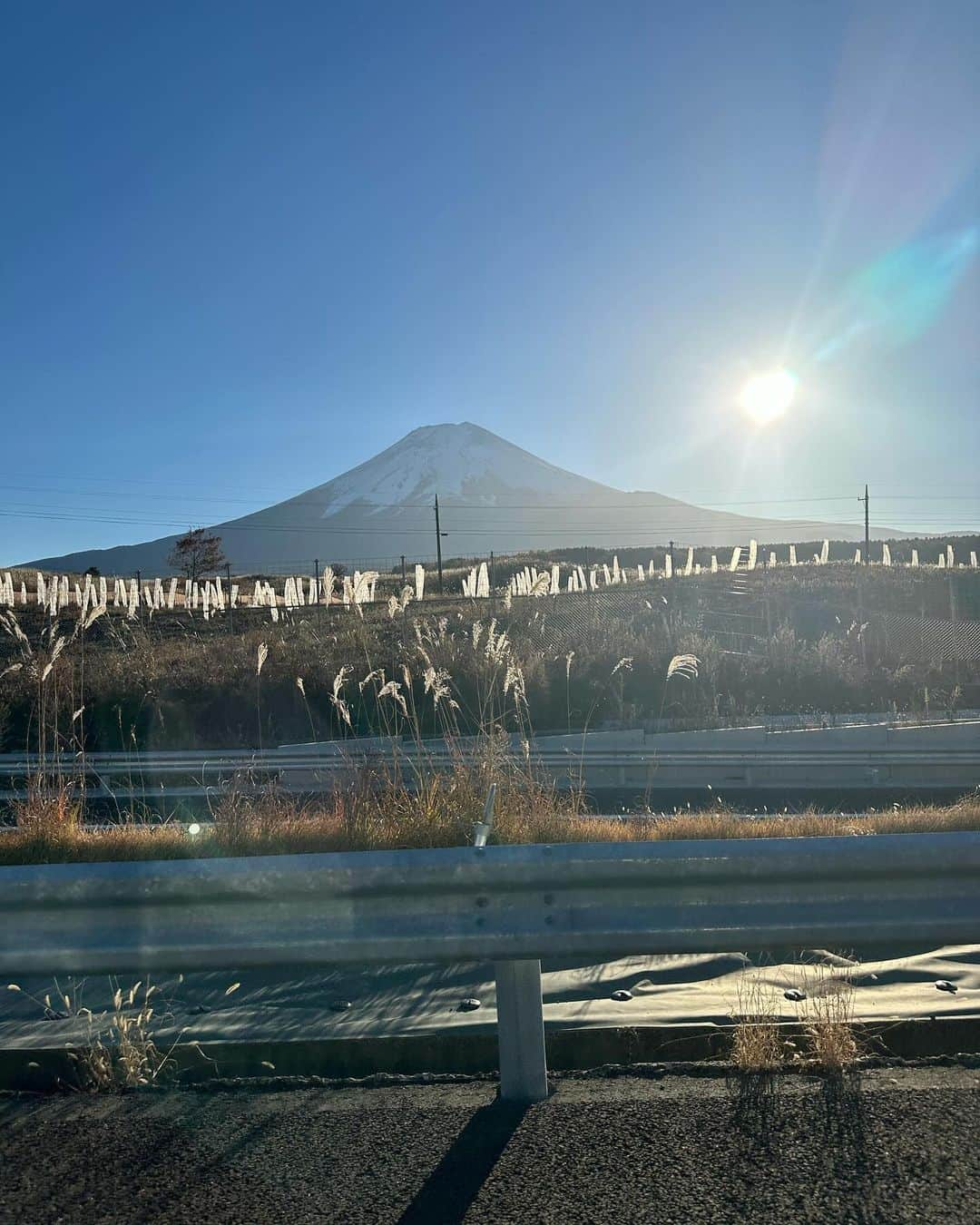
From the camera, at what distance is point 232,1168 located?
2.88 m

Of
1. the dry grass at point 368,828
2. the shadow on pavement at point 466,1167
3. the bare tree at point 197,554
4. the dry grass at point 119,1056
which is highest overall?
the bare tree at point 197,554

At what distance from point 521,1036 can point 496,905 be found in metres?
0.41

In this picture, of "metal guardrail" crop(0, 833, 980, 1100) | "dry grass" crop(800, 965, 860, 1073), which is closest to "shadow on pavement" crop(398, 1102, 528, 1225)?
"metal guardrail" crop(0, 833, 980, 1100)

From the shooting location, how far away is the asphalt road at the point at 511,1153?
104 inches

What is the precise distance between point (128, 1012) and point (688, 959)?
8.12 feet

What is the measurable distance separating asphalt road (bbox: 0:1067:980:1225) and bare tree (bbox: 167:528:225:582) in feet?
163

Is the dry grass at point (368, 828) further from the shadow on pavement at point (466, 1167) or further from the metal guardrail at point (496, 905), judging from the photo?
the shadow on pavement at point (466, 1167)

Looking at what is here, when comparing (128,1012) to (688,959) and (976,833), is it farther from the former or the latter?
(976,833)

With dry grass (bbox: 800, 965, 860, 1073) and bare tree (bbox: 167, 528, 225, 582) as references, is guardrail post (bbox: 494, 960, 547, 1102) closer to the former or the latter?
dry grass (bbox: 800, 965, 860, 1073)

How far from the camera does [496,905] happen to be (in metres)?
3.32

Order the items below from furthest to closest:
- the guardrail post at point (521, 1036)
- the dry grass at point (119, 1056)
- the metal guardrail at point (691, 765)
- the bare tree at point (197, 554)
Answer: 1. the bare tree at point (197, 554)
2. the metal guardrail at point (691, 765)
3. the dry grass at point (119, 1056)
4. the guardrail post at point (521, 1036)

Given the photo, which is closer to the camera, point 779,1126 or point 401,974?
point 779,1126

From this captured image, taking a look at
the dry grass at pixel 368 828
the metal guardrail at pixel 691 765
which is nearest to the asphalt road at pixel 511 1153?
the dry grass at pixel 368 828

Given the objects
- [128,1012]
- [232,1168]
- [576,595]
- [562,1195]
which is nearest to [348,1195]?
[232,1168]
